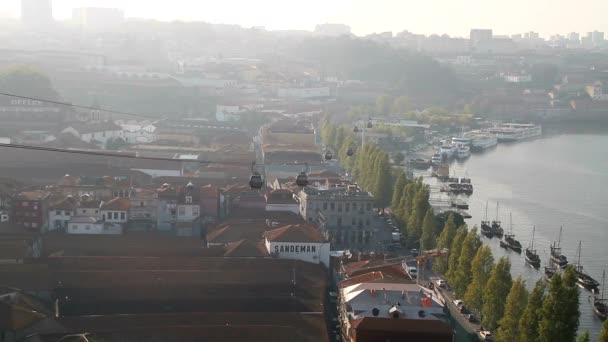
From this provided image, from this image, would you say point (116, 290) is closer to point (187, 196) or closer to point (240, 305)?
point (240, 305)

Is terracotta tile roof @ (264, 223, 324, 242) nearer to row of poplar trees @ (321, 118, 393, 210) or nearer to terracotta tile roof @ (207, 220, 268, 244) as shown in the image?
terracotta tile roof @ (207, 220, 268, 244)

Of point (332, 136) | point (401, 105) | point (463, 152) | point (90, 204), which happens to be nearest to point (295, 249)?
point (90, 204)

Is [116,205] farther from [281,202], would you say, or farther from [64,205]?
[281,202]

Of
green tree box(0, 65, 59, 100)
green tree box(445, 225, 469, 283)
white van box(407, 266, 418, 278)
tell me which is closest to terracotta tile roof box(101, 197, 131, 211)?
white van box(407, 266, 418, 278)

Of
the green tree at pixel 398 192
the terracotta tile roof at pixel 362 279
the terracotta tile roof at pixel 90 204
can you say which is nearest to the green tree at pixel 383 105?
the green tree at pixel 398 192

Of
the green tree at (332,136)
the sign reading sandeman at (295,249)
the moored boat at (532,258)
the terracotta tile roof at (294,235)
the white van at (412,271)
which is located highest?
the terracotta tile roof at (294,235)

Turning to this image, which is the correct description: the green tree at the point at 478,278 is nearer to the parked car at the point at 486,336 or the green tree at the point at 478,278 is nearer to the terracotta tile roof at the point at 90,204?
the parked car at the point at 486,336
